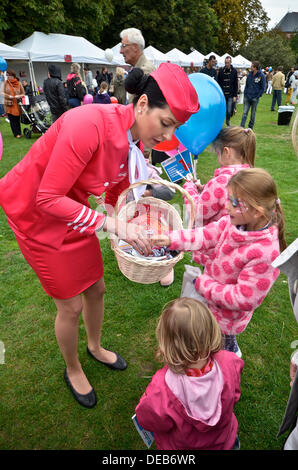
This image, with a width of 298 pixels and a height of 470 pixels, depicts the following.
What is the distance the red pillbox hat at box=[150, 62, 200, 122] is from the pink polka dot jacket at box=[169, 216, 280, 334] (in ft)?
2.33

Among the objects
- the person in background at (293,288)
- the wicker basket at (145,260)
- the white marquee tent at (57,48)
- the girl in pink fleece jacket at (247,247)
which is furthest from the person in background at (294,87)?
the person in background at (293,288)

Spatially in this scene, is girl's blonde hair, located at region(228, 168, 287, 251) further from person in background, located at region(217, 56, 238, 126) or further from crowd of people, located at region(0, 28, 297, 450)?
person in background, located at region(217, 56, 238, 126)

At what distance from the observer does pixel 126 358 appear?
93.4 inches

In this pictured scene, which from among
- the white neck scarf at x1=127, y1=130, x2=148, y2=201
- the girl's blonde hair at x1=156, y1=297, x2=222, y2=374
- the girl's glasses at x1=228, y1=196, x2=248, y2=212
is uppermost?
the white neck scarf at x1=127, y1=130, x2=148, y2=201

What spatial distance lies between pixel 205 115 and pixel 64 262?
7.07 feet

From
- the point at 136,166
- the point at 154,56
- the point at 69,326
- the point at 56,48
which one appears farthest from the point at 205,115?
the point at 154,56

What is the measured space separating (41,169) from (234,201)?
3.29ft

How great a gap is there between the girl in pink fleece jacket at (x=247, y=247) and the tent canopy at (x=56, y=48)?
14.4 m

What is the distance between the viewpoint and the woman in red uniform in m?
1.28

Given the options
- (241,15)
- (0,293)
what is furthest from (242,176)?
(241,15)

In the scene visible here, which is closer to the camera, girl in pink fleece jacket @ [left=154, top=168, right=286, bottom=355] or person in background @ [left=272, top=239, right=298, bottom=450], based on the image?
person in background @ [left=272, top=239, right=298, bottom=450]

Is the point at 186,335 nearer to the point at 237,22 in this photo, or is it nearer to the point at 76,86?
the point at 76,86

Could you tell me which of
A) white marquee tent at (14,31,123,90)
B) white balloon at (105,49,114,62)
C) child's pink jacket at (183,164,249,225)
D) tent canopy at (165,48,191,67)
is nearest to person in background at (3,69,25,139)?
white marquee tent at (14,31,123,90)

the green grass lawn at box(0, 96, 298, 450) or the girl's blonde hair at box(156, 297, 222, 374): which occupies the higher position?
the girl's blonde hair at box(156, 297, 222, 374)
